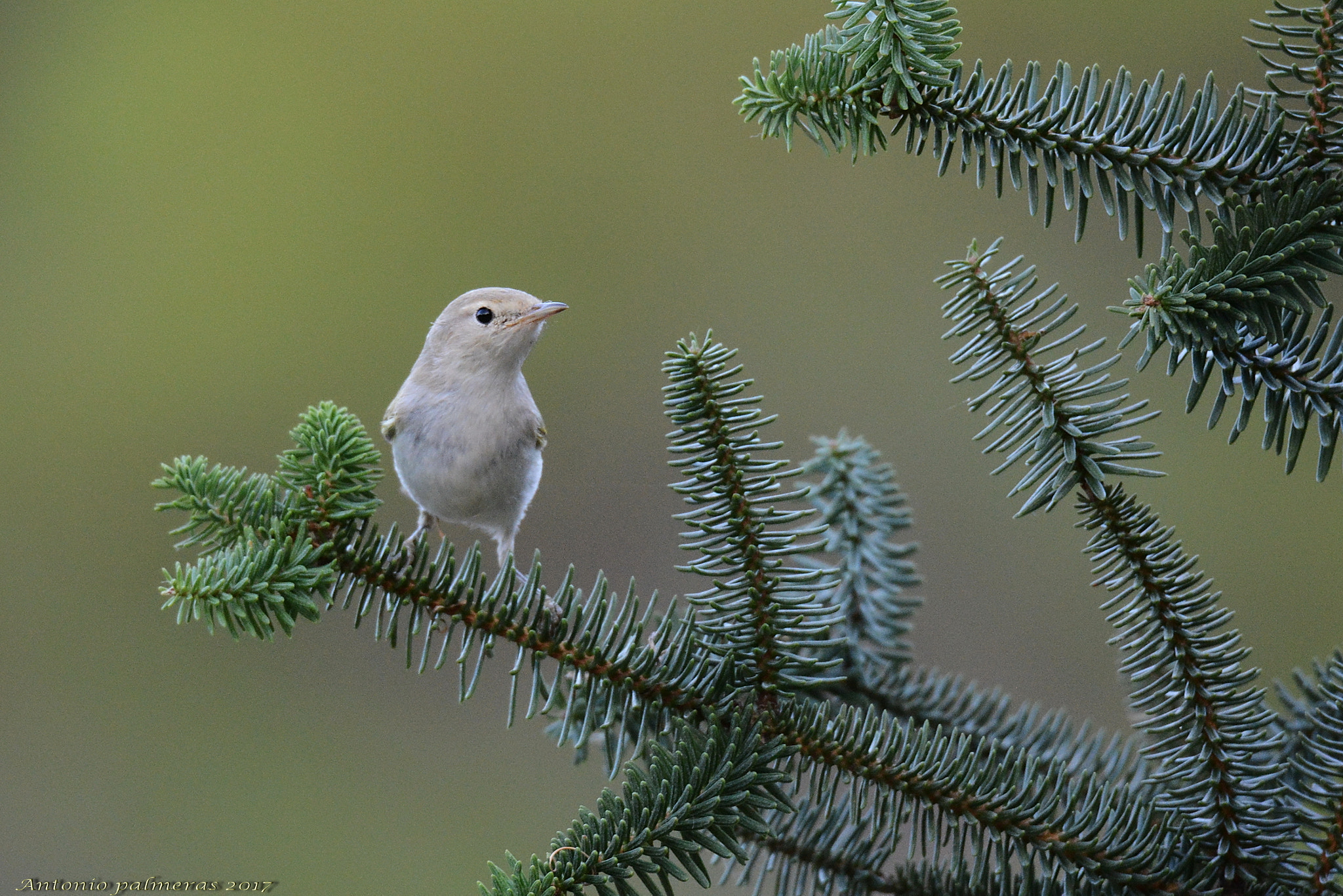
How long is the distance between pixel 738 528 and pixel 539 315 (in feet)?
1.62

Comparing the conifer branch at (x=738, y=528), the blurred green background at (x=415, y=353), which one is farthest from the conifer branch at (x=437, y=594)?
the blurred green background at (x=415, y=353)

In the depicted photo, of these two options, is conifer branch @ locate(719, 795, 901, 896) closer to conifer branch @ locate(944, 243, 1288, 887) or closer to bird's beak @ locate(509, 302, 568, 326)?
conifer branch @ locate(944, 243, 1288, 887)

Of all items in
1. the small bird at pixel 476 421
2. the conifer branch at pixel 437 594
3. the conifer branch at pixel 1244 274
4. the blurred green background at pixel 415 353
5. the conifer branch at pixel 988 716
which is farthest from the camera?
the blurred green background at pixel 415 353

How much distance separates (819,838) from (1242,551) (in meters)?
1.51

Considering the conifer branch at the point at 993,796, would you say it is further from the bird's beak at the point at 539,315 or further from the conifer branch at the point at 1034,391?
the bird's beak at the point at 539,315

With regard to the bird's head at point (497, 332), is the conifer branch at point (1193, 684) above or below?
below

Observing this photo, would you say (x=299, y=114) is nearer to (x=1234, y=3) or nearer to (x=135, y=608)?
(x=135, y=608)

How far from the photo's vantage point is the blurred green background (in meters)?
1.90

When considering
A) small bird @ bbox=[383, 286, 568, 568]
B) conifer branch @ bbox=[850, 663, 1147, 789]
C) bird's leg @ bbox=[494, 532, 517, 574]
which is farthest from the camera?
bird's leg @ bbox=[494, 532, 517, 574]

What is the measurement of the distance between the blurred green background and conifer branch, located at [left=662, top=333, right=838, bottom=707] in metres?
1.24

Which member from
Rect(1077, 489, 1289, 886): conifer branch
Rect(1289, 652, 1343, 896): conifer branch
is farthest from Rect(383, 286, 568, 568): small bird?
Rect(1289, 652, 1343, 896): conifer branch

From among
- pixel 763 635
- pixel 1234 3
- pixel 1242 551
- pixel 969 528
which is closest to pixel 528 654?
pixel 763 635

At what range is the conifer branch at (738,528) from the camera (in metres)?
0.58

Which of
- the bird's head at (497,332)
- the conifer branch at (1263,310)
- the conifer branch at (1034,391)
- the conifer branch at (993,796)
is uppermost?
the bird's head at (497,332)
